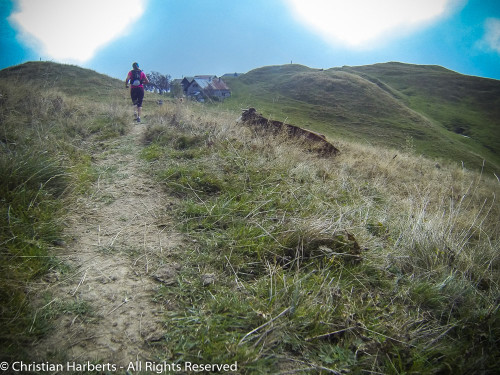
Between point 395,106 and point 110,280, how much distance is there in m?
60.1

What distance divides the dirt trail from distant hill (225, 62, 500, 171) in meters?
21.2

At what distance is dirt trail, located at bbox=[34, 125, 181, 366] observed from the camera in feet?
4.86

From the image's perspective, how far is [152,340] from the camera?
1566 millimetres

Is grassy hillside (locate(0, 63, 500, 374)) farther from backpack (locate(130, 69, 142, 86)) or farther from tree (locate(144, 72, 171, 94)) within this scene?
tree (locate(144, 72, 171, 94))

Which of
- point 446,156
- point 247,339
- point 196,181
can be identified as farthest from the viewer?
point 446,156

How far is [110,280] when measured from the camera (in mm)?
2000

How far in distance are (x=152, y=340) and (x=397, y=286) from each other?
2.19 m

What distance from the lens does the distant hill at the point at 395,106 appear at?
37281 mm

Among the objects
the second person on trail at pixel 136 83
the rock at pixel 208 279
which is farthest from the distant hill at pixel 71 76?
the rock at pixel 208 279

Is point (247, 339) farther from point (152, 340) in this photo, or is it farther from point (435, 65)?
point (435, 65)

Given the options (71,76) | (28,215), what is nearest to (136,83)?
(28,215)

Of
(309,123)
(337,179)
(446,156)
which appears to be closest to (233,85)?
(309,123)

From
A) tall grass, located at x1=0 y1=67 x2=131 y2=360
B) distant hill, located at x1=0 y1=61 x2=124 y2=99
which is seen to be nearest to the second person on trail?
tall grass, located at x1=0 y1=67 x2=131 y2=360

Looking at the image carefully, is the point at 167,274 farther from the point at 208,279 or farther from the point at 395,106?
the point at 395,106
